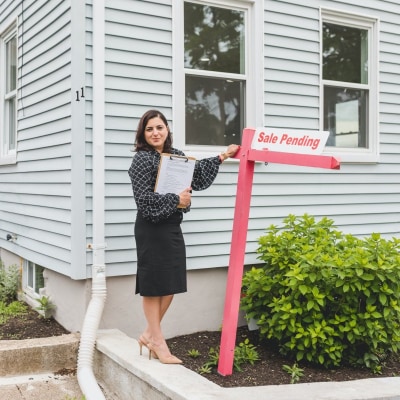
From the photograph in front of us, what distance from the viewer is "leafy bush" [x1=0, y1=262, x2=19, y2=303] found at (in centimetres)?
632

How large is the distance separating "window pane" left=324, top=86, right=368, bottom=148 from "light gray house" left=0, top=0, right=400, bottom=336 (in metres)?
0.02

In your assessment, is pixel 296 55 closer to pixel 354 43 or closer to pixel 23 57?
pixel 354 43

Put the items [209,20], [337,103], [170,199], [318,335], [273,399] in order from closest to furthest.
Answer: [273,399] < [170,199] < [318,335] < [209,20] < [337,103]

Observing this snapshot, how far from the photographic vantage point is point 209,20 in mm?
5406

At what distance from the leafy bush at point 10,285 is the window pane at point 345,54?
406cm

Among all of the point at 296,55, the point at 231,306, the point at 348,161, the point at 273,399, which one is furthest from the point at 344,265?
the point at 296,55

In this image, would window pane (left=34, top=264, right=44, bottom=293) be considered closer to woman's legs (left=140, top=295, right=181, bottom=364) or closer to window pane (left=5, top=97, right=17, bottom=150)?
window pane (left=5, top=97, right=17, bottom=150)

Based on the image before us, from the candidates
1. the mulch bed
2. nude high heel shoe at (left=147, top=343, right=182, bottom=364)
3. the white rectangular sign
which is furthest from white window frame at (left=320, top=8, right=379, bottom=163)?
nude high heel shoe at (left=147, top=343, right=182, bottom=364)

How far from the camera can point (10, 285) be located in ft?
20.8

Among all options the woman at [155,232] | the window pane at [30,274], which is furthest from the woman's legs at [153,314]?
the window pane at [30,274]

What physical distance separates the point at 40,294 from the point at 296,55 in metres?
3.52

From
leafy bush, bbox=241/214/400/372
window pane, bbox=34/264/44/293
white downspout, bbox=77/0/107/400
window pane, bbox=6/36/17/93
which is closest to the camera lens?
leafy bush, bbox=241/214/400/372

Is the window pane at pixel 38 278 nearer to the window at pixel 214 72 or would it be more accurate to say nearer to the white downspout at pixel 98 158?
the white downspout at pixel 98 158

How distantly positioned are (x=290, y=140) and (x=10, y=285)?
13.2 ft
